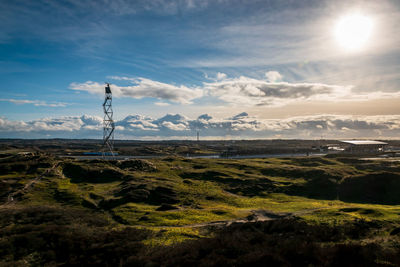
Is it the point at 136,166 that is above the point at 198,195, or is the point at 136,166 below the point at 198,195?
above

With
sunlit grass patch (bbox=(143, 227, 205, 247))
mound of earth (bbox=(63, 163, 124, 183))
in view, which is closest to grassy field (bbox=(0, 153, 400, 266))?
sunlit grass patch (bbox=(143, 227, 205, 247))

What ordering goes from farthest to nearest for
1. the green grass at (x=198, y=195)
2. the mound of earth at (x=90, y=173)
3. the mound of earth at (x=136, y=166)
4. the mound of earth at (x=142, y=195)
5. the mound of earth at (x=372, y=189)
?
the mound of earth at (x=136, y=166) → the mound of earth at (x=90, y=173) → the mound of earth at (x=372, y=189) → the mound of earth at (x=142, y=195) → the green grass at (x=198, y=195)

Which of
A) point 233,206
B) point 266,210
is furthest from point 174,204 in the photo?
point 266,210

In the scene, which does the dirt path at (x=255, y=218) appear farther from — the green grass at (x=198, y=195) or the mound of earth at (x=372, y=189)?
the mound of earth at (x=372, y=189)

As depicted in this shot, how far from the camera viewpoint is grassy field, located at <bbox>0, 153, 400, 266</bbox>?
39.6 metres

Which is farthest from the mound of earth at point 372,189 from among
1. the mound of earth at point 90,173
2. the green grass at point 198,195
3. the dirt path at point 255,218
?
the mound of earth at point 90,173

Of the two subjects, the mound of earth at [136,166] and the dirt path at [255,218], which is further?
the mound of earth at [136,166]

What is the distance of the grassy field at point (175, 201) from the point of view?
39625 mm

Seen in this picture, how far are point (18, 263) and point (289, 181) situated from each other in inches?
2907

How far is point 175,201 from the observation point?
60.9 meters

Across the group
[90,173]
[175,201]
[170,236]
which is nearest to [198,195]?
[175,201]

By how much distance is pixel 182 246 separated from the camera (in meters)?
33.8

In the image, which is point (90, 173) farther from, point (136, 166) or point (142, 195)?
point (142, 195)

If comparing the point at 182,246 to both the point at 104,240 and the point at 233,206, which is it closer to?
the point at 104,240
